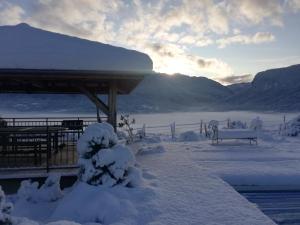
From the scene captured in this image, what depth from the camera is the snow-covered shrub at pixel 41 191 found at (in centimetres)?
786

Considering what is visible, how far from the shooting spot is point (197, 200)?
22.5ft

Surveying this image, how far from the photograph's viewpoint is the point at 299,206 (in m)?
8.09

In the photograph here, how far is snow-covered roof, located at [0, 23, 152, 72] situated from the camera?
26.8ft

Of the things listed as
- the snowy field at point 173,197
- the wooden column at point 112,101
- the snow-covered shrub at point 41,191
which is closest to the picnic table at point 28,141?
the snow-covered shrub at point 41,191

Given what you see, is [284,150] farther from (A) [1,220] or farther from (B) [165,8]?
(A) [1,220]

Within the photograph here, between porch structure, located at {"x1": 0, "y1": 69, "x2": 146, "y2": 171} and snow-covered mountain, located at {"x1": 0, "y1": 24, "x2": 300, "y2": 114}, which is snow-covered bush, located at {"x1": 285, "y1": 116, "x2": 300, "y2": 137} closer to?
snow-covered mountain, located at {"x1": 0, "y1": 24, "x2": 300, "y2": 114}

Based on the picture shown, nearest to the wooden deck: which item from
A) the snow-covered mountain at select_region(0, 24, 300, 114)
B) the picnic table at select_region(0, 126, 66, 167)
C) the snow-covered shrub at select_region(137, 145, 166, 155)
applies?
the snow-covered mountain at select_region(0, 24, 300, 114)

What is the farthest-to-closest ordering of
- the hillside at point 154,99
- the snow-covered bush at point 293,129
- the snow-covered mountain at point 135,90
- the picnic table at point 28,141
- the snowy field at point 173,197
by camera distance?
the hillside at point 154,99, the snow-covered bush at point 293,129, the picnic table at point 28,141, the snow-covered mountain at point 135,90, the snowy field at point 173,197

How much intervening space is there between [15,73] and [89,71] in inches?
58.8

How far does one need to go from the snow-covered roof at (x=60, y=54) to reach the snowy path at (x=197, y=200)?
2.45m

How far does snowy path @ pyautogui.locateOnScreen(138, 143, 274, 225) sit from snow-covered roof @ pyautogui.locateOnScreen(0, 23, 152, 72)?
245 centimetres

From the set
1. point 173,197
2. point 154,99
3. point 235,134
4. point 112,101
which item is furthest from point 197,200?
point 154,99

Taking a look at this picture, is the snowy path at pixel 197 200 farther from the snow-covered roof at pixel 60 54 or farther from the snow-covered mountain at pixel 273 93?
the snow-covered mountain at pixel 273 93

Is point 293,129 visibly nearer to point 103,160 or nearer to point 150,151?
point 150,151
